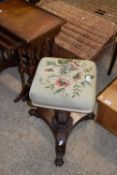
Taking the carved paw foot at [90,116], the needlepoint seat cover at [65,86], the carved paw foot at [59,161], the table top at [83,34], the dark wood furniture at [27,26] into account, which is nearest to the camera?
the needlepoint seat cover at [65,86]

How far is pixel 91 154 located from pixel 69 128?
249mm

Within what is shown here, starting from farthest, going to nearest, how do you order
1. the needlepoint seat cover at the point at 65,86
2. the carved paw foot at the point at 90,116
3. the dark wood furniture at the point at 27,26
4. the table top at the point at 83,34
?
the table top at the point at 83,34 < the carved paw foot at the point at 90,116 < the dark wood furniture at the point at 27,26 < the needlepoint seat cover at the point at 65,86

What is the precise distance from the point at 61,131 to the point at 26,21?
83cm

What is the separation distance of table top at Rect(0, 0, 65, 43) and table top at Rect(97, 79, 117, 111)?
2.00ft

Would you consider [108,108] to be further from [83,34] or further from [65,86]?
[83,34]

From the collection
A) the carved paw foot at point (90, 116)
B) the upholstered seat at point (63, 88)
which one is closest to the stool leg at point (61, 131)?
the upholstered seat at point (63, 88)

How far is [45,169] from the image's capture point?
1.58 metres

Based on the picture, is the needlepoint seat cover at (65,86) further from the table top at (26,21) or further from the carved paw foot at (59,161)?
the carved paw foot at (59,161)

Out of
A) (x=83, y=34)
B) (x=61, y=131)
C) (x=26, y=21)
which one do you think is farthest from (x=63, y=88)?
(x=83, y=34)

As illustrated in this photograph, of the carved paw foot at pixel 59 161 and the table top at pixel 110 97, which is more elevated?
the table top at pixel 110 97

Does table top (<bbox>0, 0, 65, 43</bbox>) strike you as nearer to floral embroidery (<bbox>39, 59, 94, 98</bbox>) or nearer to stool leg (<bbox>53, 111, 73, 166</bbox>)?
Result: floral embroidery (<bbox>39, 59, 94, 98</bbox>)

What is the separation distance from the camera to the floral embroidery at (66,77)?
1335 mm

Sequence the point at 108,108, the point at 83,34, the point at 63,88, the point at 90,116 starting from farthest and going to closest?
the point at 83,34
the point at 90,116
the point at 108,108
the point at 63,88

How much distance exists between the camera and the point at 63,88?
4.40 ft
